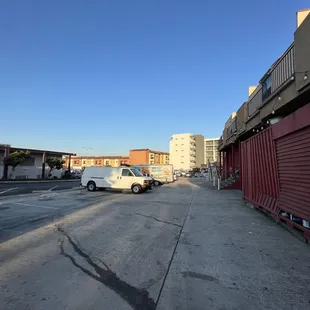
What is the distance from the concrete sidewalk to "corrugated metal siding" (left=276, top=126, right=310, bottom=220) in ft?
2.66

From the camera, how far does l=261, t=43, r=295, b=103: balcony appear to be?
8854 millimetres

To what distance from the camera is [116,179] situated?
1959 centimetres

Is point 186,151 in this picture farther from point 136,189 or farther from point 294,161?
point 294,161

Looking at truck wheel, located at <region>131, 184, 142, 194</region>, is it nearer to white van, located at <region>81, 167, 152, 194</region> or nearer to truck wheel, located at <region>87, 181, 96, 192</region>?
white van, located at <region>81, 167, 152, 194</region>

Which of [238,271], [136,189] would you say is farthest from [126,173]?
[238,271]

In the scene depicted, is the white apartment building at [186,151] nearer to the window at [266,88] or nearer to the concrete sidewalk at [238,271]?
the window at [266,88]

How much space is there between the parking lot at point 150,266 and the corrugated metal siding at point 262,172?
1.27 meters

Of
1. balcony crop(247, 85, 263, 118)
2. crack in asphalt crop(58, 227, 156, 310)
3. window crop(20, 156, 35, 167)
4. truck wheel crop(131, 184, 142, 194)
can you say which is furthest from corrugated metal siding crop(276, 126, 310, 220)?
window crop(20, 156, 35, 167)

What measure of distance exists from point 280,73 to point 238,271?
858 centimetres

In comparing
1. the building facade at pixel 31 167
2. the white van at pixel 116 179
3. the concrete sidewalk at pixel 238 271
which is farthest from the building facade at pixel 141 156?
the concrete sidewalk at pixel 238 271

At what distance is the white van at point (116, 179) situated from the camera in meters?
19.0

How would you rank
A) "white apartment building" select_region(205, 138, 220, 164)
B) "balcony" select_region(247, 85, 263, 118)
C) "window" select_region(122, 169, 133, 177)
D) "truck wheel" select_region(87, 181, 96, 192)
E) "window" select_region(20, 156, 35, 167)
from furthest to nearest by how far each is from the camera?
"white apartment building" select_region(205, 138, 220, 164), "window" select_region(20, 156, 35, 167), "truck wheel" select_region(87, 181, 96, 192), "window" select_region(122, 169, 133, 177), "balcony" select_region(247, 85, 263, 118)

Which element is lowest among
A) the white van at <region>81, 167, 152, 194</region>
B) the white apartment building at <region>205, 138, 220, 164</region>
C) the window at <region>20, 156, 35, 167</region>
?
the white van at <region>81, 167, 152, 194</region>

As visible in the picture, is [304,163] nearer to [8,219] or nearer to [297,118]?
[297,118]
